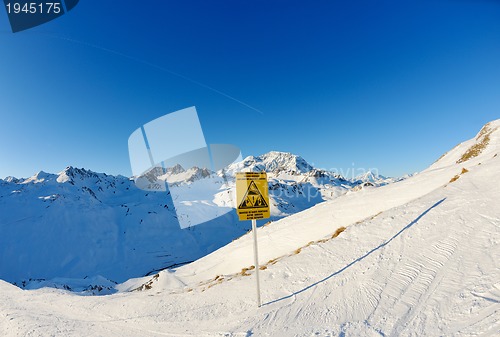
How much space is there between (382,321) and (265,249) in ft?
33.5

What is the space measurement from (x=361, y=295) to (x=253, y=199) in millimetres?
3235

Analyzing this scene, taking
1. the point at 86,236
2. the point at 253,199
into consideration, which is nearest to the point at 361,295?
the point at 253,199

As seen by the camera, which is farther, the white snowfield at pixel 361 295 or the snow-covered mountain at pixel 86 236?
the snow-covered mountain at pixel 86 236

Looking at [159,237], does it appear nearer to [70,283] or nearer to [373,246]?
[70,283]

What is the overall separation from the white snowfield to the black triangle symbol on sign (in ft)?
7.78

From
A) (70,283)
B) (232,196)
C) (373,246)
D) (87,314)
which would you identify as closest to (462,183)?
(373,246)

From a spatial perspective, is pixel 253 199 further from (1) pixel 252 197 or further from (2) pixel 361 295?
(2) pixel 361 295

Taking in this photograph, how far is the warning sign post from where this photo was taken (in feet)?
20.0

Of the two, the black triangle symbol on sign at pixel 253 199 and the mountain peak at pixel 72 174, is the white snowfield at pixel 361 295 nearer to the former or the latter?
the black triangle symbol on sign at pixel 253 199

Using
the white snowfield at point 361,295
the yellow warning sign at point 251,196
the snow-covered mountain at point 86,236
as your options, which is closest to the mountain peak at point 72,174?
the snow-covered mountain at point 86,236

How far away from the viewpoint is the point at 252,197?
6223mm

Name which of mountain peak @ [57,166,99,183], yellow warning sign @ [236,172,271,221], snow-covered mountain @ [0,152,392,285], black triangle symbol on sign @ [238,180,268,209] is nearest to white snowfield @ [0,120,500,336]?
yellow warning sign @ [236,172,271,221]

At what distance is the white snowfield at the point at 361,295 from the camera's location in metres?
4.68

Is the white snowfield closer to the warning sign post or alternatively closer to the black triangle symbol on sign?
the warning sign post
